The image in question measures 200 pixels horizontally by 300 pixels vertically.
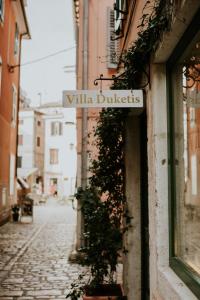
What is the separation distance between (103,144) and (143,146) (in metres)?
0.70

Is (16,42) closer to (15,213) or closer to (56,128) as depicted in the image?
(15,213)

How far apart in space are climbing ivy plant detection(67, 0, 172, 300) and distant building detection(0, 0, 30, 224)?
11.7m

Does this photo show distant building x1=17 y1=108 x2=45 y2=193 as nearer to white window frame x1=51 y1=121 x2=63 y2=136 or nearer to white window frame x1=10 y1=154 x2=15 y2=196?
white window frame x1=51 y1=121 x2=63 y2=136

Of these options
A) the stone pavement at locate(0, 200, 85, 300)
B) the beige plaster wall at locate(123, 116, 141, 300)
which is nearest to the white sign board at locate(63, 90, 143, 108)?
the beige plaster wall at locate(123, 116, 141, 300)

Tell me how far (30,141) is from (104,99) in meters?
49.1

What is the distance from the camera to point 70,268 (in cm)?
909

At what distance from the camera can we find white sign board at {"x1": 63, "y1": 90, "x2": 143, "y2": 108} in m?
4.36

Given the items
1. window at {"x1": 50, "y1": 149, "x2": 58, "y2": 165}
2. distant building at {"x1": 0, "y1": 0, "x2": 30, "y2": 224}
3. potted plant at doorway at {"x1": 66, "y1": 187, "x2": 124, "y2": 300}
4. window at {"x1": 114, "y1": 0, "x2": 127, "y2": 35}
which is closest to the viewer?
potted plant at doorway at {"x1": 66, "y1": 187, "x2": 124, "y2": 300}

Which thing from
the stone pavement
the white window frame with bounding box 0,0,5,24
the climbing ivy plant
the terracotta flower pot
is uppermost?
the white window frame with bounding box 0,0,5,24

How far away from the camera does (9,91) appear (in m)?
19.6

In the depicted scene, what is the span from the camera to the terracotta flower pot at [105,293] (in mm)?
5426

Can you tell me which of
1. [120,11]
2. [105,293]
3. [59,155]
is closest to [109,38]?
[120,11]

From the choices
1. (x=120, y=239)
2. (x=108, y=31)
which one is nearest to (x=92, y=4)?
(x=108, y=31)

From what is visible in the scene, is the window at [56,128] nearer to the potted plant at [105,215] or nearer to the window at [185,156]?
the potted plant at [105,215]
